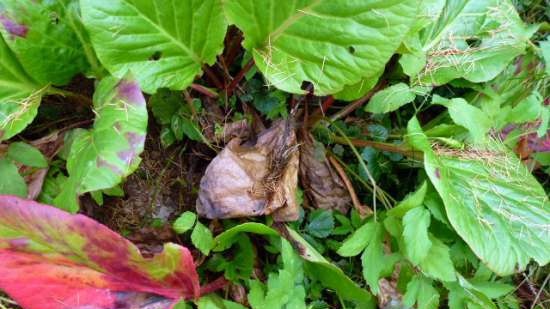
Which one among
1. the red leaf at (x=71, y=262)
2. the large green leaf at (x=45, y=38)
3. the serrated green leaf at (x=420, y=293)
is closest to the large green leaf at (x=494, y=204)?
the serrated green leaf at (x=420, y=293)

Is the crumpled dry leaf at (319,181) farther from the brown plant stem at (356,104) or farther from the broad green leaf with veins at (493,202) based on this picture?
the broad green leaf with veins at (493,202)

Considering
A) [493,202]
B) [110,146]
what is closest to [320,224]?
[493,202]

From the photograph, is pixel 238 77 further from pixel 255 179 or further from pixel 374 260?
pixel 374 260

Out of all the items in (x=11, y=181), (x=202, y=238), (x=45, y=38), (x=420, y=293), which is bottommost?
(x=420, y=293)

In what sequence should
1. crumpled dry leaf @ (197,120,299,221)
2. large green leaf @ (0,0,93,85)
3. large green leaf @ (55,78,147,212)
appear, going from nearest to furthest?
large green leaf @ (55,78,147,212) → large green leaf @ (0,0,93,85) → crumpled dry leaf @ (197,120,299,221)

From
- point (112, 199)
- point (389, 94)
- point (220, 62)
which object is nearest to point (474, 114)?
point (389, 94)

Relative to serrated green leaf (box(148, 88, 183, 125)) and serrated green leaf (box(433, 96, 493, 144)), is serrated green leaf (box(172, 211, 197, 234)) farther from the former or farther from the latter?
serrated green leaf (box(433, 96, 493, 144))

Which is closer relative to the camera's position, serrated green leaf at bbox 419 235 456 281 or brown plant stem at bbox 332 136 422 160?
serrated green leaf at bbox 419 235 456 281

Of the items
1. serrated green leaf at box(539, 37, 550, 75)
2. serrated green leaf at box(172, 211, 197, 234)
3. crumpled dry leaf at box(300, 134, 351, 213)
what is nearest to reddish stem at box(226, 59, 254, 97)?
crumpled dry leaf at box(300, 134, 351, 213)
